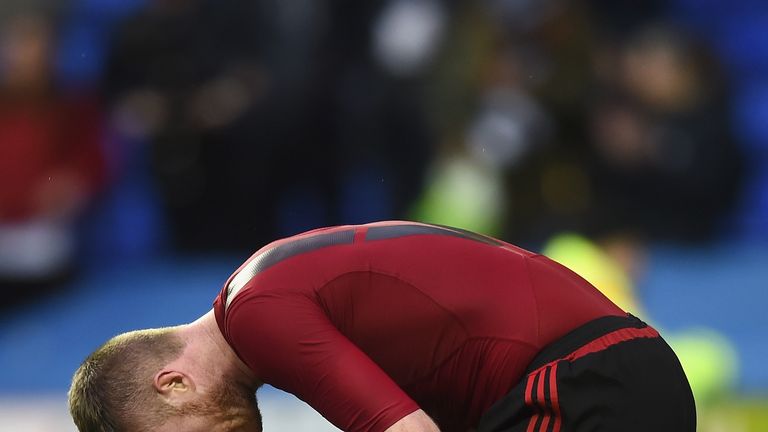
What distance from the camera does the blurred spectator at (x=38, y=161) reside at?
682 centimetres

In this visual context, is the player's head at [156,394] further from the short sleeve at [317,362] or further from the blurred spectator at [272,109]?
the blurred spectator at [272,109]

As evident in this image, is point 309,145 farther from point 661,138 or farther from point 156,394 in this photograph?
point 156,394

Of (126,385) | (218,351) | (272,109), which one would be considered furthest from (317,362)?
(272,109)

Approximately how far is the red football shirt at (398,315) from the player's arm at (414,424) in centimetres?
3

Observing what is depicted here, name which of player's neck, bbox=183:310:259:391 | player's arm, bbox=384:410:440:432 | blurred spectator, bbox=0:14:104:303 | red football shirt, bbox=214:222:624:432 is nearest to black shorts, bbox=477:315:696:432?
red football shirt, bbox=214:222:624:432

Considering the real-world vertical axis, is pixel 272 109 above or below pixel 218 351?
above

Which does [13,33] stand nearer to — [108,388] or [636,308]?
[636,308]

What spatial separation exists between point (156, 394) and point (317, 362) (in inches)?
18.6

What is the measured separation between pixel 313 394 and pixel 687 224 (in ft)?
16.9

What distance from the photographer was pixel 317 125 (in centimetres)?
682

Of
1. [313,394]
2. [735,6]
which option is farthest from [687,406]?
[735,6]

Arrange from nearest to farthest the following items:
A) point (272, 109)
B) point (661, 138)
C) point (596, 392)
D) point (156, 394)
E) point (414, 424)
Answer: point (414, 424), point (596, 392), point (156, 394), point (272, 109), point (661, 138)

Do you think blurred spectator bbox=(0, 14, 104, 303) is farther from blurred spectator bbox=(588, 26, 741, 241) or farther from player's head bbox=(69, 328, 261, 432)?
player's head bbox=(69, 328, 261, 432)

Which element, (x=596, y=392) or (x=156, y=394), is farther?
(x=156, y=394)
